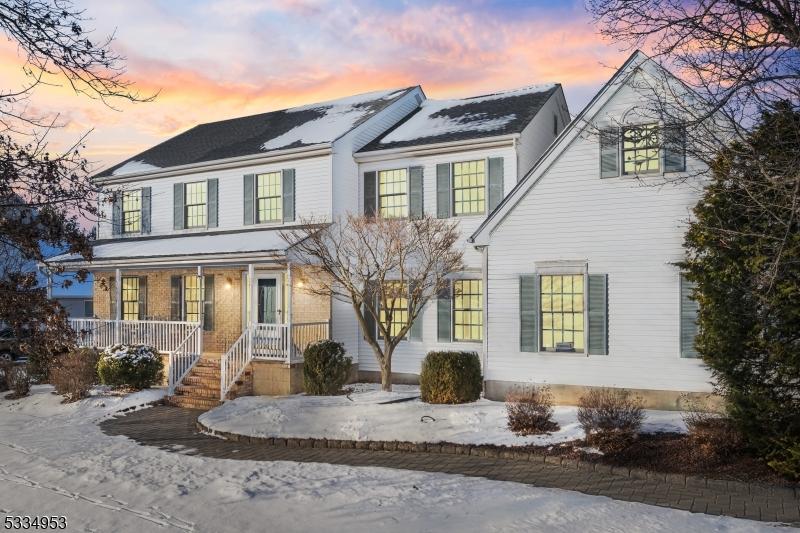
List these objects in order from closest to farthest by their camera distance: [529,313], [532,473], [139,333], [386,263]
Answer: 1. [532,473]
2. [529,313]
3. [386,263]
4. [139,333]

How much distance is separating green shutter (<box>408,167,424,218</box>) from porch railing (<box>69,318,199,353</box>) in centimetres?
656

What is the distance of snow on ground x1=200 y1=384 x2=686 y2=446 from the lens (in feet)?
38.4

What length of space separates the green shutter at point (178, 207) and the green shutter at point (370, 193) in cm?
660

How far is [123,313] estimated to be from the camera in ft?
78.8

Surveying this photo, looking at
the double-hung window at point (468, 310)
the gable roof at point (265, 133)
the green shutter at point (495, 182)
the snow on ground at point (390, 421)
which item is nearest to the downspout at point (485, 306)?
the snow on ground at point (390, 421)

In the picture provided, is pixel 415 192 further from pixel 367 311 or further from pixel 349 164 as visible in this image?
pixel 367 311

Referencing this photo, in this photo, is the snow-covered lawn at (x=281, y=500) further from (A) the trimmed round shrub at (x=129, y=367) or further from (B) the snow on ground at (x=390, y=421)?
(A) the trimmed round shrub at (x=129, y=367)

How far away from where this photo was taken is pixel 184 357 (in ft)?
61.6

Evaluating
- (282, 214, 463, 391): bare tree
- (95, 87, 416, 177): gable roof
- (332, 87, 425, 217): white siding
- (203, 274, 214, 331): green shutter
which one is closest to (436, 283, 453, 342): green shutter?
(282, 214, 463, 391): bare tree

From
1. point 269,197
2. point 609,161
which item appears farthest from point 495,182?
point 269,197

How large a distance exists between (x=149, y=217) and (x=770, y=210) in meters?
19.6

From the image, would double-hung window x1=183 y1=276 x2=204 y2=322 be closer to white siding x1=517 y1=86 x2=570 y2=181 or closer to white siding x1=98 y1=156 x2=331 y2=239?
white siding x1=98 y1=156 x2=331 y2=239

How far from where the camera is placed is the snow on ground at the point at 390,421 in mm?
11695

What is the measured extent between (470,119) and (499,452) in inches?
452
